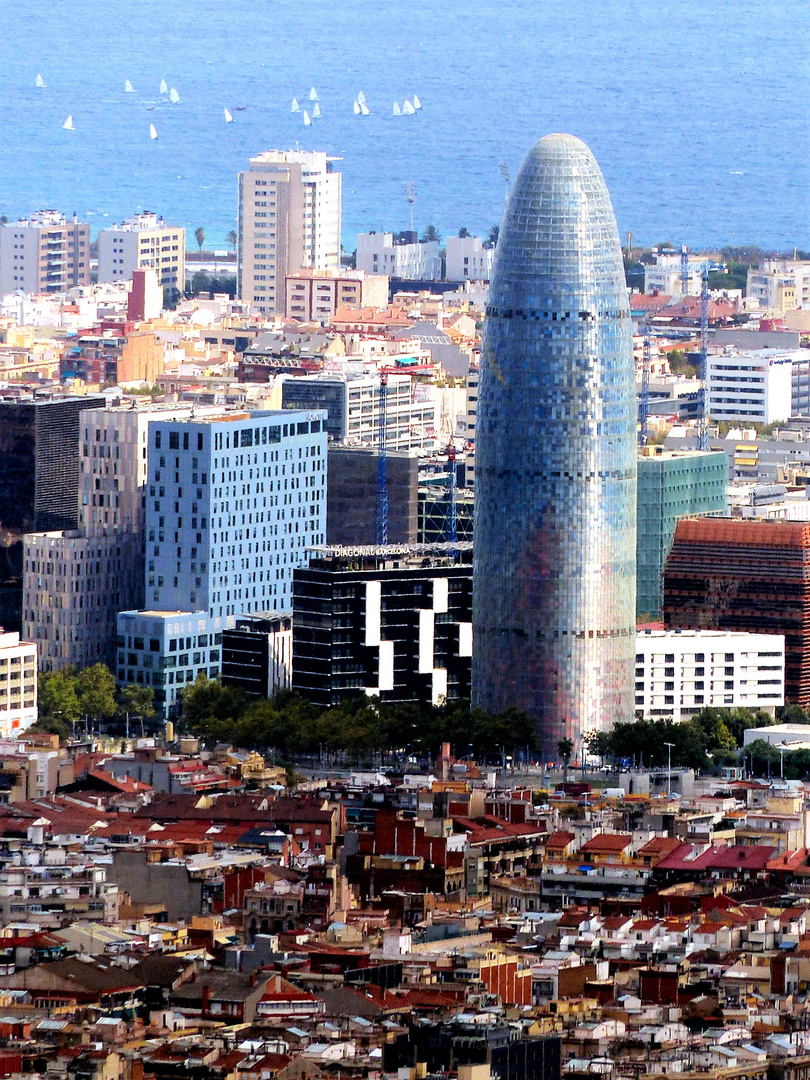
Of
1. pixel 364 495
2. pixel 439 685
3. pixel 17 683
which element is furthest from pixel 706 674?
pixel 364 495

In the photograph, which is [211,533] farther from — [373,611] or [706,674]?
[706,674]

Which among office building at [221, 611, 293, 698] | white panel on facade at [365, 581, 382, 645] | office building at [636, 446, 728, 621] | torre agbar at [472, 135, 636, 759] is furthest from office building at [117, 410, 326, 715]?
torre agbar at [472, 135, 636, 759]

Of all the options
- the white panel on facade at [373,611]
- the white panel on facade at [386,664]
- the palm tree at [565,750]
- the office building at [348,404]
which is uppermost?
the office building at [348,404]

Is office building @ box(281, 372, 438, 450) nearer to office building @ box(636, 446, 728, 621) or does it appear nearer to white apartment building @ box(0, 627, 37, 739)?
office building @ box(636, 446, 728, 621)

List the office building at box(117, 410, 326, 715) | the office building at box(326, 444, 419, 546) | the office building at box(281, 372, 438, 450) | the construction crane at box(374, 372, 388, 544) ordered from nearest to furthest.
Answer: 1. the office building at box(117, 410, 326, 715)
2. the construction crane at box(374, 372, 388, 544)
3. the office building at box(326, 444, 419, 546)
4. the office building at box(281, 372, 438, 450)

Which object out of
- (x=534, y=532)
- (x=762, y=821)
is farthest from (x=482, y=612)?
(x=762, y=821)

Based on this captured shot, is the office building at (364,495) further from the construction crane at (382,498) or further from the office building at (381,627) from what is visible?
the office building at (381,627)

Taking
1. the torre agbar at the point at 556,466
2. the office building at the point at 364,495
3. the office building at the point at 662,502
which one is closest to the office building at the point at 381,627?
the torre agbar at the point at 556,466
